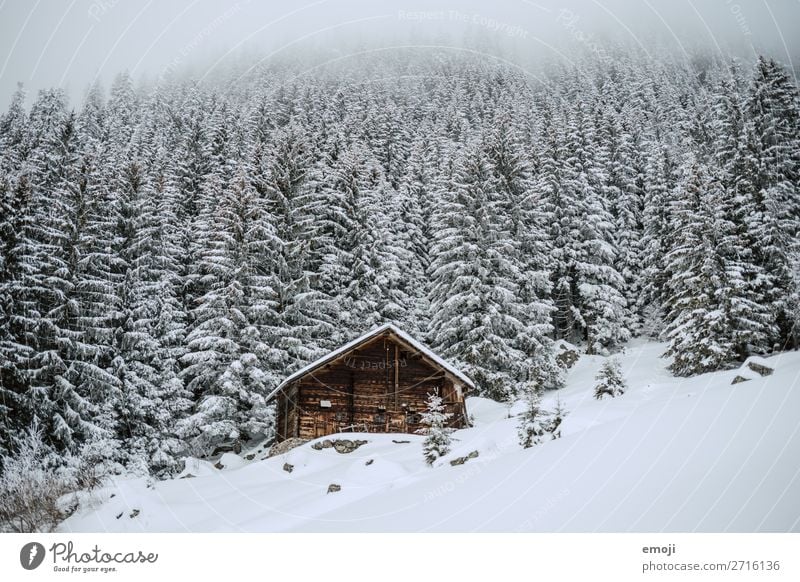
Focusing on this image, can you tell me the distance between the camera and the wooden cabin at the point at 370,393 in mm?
21641

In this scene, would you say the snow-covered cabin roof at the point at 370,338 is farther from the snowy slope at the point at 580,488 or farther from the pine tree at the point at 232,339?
the snowy slope at the point at 580,488

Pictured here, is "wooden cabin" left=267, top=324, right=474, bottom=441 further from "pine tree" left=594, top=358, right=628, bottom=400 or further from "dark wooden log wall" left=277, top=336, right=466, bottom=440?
"pine tree" left=594, top=358, right=628, bottom=400

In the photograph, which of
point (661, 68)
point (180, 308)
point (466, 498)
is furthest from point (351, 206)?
point (661, 68)

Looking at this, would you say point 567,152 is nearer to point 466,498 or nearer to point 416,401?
point 416,401

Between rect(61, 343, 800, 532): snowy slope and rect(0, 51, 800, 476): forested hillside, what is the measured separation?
209 inches

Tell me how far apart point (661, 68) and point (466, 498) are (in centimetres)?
8407

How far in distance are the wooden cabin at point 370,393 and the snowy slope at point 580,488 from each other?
302 inches

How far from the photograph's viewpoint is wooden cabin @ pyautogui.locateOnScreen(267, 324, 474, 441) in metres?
21.6

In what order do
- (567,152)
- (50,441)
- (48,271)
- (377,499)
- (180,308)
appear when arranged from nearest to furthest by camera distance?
(377,499) < (50,441) < (48,271) < (180,308) < (567,152)

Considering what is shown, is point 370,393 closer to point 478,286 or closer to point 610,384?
point 478,286

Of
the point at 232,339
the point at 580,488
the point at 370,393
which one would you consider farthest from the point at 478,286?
the point at 580,488

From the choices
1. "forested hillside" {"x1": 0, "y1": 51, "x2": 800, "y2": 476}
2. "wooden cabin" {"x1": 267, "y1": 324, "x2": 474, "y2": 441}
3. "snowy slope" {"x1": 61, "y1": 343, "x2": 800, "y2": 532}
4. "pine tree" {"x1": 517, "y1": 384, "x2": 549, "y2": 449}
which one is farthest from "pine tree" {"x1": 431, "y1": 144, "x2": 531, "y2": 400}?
"pine tree" {"x1": 517, "y1": 384, "x2": 549, "y2": 449}

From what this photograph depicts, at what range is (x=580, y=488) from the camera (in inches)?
277

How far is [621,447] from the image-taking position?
308 inches
